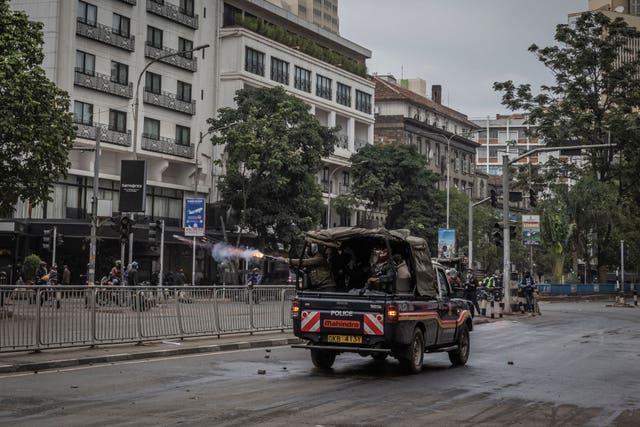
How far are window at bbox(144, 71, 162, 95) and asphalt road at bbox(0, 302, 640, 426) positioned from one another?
42983 millimetres

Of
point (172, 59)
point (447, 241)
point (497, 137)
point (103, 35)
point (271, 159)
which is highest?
point (497, 137)

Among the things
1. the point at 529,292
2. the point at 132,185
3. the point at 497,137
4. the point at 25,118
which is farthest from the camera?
the point at 497,137

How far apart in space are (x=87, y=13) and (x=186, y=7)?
10.4 m

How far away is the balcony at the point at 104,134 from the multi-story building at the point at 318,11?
98.1ft

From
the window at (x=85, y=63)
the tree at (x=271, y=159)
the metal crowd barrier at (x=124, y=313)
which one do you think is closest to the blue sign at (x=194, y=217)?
the metal crowd barrier at (x=124, y=313)

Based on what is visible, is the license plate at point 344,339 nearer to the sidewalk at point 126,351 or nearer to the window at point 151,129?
the sidewalk at point 126,351

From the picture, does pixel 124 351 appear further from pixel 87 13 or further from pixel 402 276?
pixel 87 13

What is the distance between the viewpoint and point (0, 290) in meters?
15.8

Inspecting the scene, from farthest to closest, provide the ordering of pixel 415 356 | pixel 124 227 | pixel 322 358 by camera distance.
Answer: pixel 124 227
pixel 322 358
pixel 415 356

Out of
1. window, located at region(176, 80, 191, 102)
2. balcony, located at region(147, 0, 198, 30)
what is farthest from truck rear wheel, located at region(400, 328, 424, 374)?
window, located at region(176, 80, 191, 102)

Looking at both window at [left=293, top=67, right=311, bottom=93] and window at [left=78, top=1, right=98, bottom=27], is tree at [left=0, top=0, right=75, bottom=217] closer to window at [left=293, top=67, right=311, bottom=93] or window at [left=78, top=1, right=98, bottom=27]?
window at [left=78, top=1, right=98, bottom=27]

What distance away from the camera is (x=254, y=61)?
68625mm

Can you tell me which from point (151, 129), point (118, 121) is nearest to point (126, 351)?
point (118, 121)

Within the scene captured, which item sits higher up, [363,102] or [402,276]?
[363,102]
